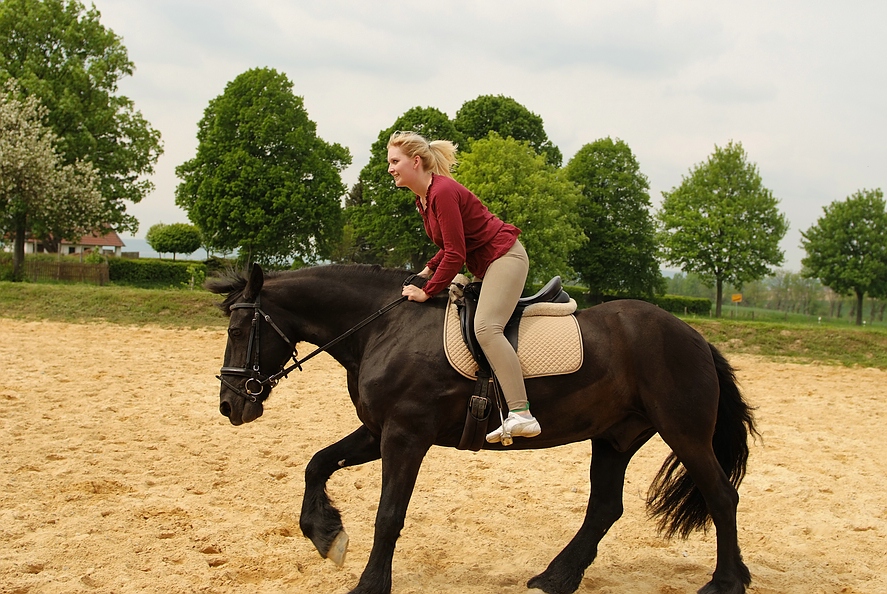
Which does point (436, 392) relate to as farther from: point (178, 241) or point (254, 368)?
point (178, 241)

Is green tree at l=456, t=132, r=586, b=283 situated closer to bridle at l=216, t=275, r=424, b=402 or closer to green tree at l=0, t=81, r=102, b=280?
green tree at l=0, t=81, r=102, b=280

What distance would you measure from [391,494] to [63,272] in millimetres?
30566

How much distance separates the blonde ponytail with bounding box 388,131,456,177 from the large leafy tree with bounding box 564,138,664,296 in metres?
38.8

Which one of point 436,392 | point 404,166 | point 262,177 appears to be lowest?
point 436,392

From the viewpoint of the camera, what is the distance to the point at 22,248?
103 feet

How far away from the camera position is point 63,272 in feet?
99.5

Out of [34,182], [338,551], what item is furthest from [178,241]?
[338,551]

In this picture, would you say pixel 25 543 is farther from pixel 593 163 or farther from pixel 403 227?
pixel 593 163

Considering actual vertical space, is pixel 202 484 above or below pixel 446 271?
below

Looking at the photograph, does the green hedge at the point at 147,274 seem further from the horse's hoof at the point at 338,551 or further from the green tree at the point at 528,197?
the horse's hoof at the point at 338,551

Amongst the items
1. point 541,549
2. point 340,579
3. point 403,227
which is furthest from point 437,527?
point 403,227

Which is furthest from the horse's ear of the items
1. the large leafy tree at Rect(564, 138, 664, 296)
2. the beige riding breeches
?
the large leafy tree at Rect(564, 138, 664, 296)

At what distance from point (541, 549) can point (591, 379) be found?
5.25ft

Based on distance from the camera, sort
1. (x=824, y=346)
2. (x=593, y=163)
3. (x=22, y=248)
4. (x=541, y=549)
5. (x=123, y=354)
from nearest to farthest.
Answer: (x=541, y=549), (x=123, y=354), (x=824, y=346), (x=22, y=248), (x=593, y=163)
